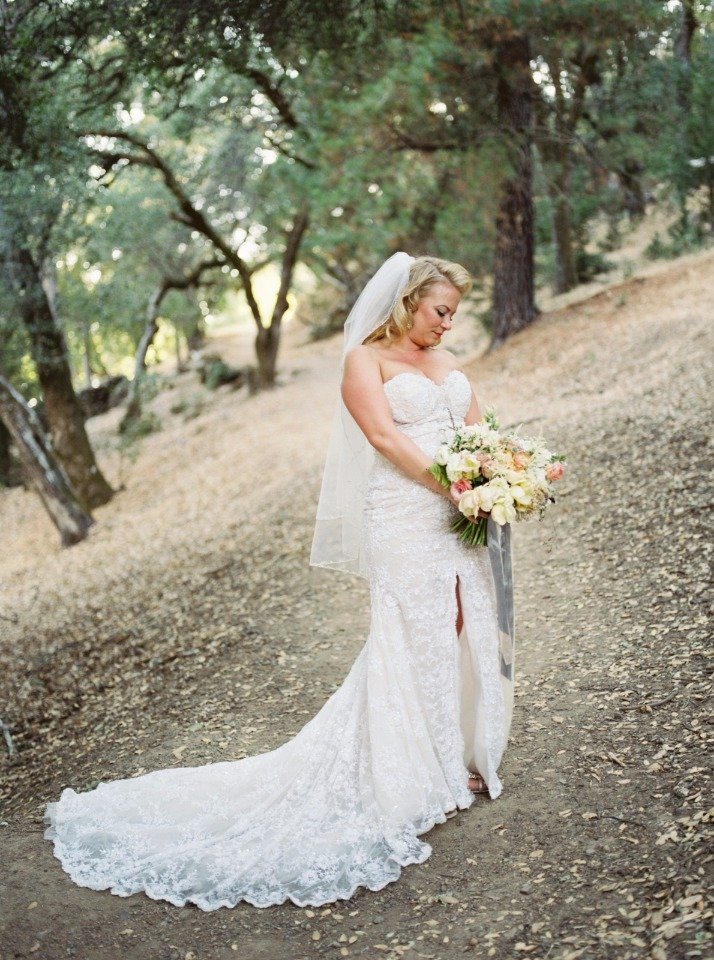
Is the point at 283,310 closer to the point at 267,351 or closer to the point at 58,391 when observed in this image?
the point at 267,351

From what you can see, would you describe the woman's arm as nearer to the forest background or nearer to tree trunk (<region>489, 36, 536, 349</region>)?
the forest background

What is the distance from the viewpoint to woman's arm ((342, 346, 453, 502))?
4.26 meters

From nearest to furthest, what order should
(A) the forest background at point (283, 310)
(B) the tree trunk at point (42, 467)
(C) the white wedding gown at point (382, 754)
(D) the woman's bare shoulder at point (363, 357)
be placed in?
(C) the white wedding gown at point (382, 754), (D) the woman's bare shoulder at point (363, 357), (A) the forest background at point (283, 310), (B) the tree trunk at point (42, 467)

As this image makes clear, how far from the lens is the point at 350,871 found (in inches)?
157

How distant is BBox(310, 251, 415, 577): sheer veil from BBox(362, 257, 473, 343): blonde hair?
9cm

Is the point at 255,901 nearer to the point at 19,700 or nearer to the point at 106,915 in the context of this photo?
the point at 106,915

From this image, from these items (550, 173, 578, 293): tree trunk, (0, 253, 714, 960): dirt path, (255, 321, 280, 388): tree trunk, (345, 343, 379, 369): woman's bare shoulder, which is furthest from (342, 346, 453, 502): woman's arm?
(255, 321, 280, 388): tree trunk

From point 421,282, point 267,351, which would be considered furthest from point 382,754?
point 267,351

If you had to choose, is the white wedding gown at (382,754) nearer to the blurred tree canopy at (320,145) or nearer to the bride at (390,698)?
the bride at (390,698)

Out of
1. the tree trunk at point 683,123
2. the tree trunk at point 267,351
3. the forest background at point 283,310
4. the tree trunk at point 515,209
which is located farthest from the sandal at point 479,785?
the tree trunk at point 267,351

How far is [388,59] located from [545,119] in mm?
6512

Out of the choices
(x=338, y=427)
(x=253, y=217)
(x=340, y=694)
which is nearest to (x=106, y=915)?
(x=340, y=694)

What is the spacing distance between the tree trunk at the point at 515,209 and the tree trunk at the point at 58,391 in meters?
7.44

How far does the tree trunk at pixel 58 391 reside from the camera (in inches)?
590
